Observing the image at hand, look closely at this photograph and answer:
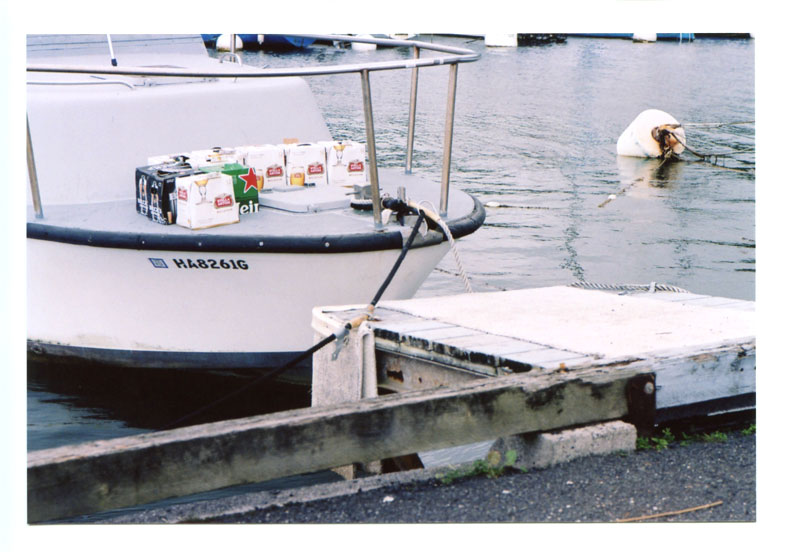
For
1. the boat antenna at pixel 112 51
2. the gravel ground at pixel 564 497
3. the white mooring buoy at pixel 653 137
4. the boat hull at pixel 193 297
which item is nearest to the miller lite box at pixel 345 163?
the boat hull at pixel 193 297

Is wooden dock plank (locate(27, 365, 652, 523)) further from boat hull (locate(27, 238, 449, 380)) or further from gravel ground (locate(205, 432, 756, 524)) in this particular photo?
boat hull (locate(27, 238, 449, 380))

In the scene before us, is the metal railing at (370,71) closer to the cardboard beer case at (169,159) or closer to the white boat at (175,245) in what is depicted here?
the white boat at (175,245)

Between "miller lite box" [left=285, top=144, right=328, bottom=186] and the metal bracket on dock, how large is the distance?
2.19 meters

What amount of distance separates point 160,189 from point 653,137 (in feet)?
27.9

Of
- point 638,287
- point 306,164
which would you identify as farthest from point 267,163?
point 638,287

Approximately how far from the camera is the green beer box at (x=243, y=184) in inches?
175

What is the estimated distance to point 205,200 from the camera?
14.2 feet

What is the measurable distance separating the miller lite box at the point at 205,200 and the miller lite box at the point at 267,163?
322 mm

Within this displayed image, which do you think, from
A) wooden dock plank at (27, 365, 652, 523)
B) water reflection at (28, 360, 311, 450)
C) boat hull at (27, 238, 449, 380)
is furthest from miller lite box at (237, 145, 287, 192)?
wooden dock plank at (27, 365, 652, 523)

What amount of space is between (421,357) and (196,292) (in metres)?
1.35

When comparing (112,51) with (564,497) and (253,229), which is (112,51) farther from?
(564,497)

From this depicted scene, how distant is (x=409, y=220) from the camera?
457cm

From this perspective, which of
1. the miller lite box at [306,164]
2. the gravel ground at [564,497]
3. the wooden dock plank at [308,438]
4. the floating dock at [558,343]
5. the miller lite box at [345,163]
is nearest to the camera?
the wooden dock plank at [308,438]
